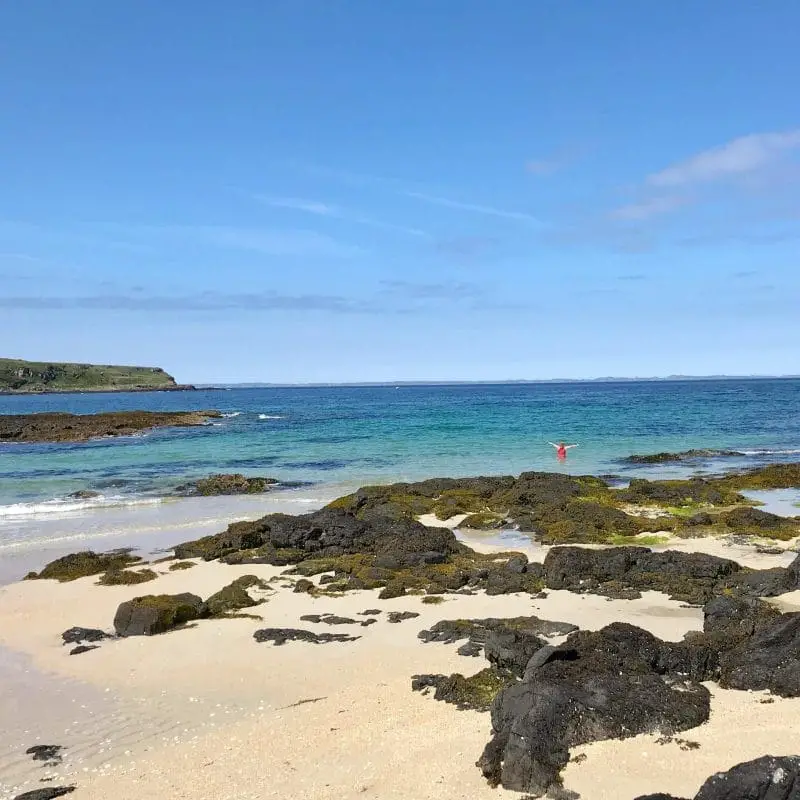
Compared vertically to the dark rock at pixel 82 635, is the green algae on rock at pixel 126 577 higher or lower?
lower

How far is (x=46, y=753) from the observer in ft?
28.5

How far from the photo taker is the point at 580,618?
42.5 feet

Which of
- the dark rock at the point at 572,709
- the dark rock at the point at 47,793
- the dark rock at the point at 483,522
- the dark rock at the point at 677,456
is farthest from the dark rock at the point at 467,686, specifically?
the dark rock at the point at 677,456

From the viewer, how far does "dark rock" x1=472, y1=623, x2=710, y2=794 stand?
717cm

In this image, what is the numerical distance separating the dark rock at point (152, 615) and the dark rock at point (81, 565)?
487 centimetres

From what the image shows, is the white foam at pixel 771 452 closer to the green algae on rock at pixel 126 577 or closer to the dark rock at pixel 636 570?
the dark rock at pixel 636 570

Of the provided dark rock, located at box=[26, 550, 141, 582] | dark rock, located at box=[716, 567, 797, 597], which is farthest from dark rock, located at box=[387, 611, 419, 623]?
dark rock, located at box=[26, 550, 141, 582]

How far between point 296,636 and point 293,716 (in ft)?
10.6

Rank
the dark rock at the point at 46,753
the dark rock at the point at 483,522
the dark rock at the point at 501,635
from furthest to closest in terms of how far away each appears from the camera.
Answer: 1. the dark rock at the point at 483,522
2. the dark rock at the point at 501,635
3. the dark rock at the point at 46,753

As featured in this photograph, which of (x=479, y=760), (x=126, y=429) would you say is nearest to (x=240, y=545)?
(x=479, y=760)

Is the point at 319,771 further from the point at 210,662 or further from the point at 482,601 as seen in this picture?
the point at 482,601

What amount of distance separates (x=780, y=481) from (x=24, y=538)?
97.0ft

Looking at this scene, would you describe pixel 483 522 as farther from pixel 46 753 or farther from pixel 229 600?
pixel 46 753

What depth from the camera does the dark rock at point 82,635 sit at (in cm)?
1277
